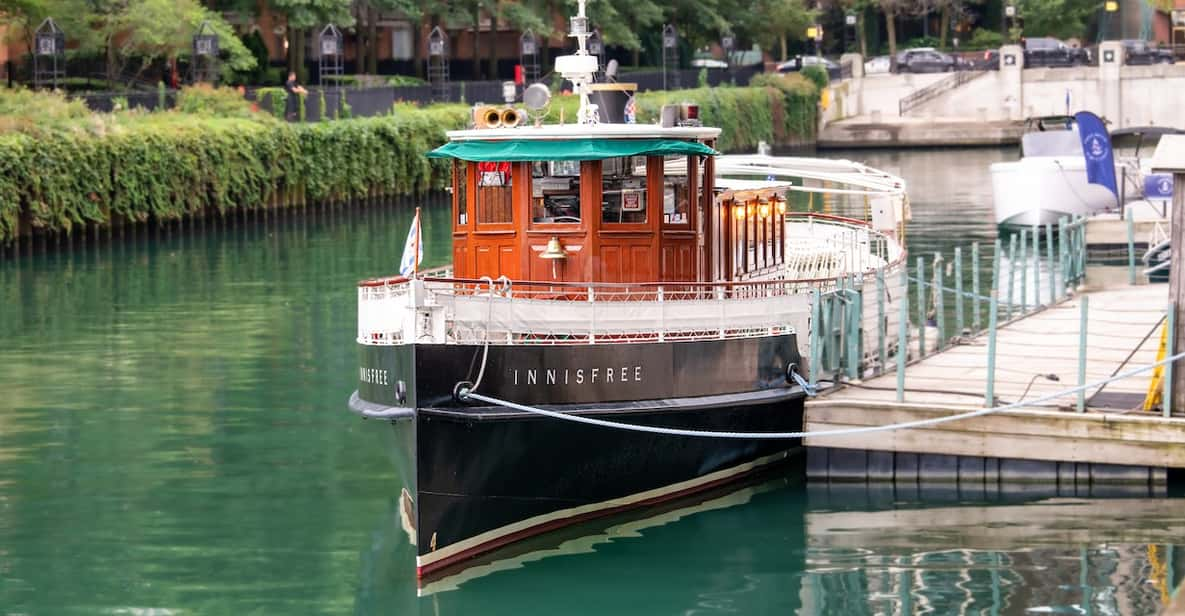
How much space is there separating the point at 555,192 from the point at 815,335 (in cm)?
320

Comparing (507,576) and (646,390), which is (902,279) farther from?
(507,576)

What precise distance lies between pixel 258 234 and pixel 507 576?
120 ft

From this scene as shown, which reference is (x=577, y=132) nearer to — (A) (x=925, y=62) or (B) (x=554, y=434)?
(B) (x=554, y=434)

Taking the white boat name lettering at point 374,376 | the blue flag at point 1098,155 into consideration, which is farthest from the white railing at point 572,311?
the blue flag at point 1098,155

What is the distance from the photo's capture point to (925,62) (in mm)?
99562

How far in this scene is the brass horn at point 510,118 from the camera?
2023 cm

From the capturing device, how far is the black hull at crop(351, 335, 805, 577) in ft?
58.6

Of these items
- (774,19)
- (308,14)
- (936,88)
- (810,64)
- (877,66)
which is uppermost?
(774,19)

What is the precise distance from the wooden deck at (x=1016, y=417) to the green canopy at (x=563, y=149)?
10.3 feet

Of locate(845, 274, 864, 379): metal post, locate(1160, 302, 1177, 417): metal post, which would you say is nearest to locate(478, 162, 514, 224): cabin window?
locate(845, 274, 864, 379): metal post

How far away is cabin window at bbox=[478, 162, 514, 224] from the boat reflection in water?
3.25m

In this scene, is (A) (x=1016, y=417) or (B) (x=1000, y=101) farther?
(B) (x=1000, y=101)

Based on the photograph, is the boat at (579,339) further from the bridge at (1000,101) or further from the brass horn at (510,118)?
the bridge at (1000,101)

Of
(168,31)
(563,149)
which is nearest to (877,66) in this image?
(168,31)
